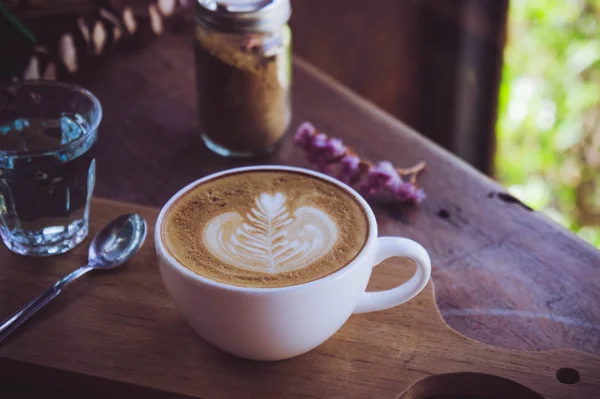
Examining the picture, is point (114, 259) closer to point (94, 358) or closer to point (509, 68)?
point (94, 358)

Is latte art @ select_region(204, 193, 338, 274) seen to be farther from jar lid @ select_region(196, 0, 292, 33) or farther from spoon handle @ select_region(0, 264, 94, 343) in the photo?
jar lid @ select_region(196, 0, 292, 33)

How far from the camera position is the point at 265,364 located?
696mm

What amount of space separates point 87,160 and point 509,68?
4.22 ft

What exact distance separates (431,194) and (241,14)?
34 cm

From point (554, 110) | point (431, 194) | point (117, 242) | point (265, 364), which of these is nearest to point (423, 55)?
point (554, 110)

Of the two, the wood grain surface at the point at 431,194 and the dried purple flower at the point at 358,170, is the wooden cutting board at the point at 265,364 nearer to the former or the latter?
the wood grain surface at the point at 431,194

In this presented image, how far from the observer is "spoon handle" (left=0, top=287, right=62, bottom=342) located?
28.6 inches

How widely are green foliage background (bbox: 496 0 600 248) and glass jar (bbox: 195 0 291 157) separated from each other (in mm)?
979

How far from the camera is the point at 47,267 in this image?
0.83 m

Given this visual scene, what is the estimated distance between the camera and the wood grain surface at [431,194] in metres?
0.79

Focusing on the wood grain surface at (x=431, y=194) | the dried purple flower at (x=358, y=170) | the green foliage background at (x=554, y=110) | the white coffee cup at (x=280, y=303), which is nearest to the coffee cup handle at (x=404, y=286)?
the white coffee cup at (x=280, y=303)

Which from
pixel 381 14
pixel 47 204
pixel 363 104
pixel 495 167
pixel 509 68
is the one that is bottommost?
pixel 495 167

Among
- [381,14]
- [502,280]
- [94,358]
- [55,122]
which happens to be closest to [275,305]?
[94,358]

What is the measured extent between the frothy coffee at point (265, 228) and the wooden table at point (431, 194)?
0.55ft
